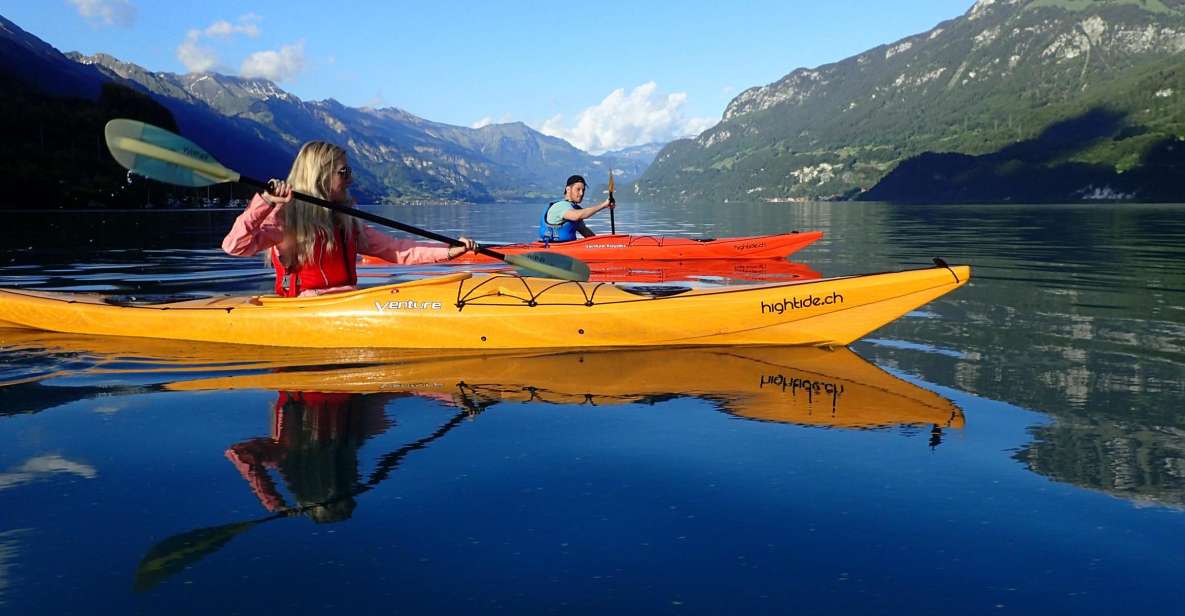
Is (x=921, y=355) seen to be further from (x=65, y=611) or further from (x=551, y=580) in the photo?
(x=65, y=611)

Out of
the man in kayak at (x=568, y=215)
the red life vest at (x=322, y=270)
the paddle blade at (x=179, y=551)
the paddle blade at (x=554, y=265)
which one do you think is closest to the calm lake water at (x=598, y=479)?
the paddle blade at (x=179, y=551)

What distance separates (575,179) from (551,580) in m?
13.8

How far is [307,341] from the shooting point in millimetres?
8547

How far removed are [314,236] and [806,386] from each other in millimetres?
5069

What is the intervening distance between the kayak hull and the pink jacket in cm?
856

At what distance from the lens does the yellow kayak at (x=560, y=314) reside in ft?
26.8

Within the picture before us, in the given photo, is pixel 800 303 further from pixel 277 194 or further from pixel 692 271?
pixel 692 271

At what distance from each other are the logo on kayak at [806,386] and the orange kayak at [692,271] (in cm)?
759

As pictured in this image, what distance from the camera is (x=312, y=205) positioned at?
7676mm

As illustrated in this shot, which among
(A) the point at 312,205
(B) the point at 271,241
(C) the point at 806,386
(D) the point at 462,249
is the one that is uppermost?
(A) the point at 312,205

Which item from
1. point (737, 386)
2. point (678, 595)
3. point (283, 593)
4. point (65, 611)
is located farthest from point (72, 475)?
point (737, 386)

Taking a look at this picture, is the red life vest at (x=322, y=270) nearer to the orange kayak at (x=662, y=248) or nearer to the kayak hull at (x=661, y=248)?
the kayak hull at (x=661, y=248)

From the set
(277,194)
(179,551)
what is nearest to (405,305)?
(277,194)

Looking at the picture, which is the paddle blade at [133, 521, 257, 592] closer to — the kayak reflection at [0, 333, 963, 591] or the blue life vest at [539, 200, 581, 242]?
the kayak reflection at [0, 333, 963, 591]
